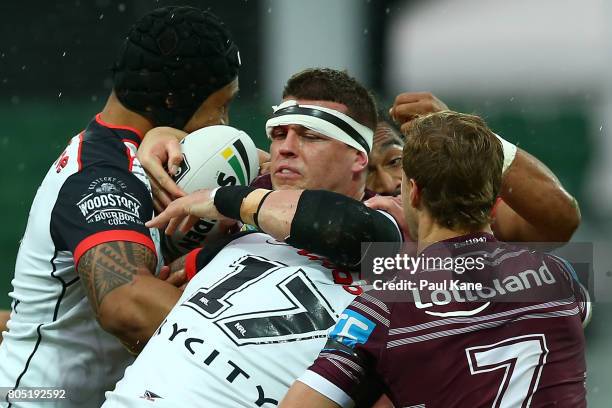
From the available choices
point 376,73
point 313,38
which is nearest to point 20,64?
point 313,38

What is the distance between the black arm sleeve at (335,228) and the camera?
11.1 ft

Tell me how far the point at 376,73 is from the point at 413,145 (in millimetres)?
9943

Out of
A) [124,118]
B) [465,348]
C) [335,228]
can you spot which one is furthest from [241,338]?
[124,118]

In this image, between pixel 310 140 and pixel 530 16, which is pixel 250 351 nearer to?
pixel 310 140

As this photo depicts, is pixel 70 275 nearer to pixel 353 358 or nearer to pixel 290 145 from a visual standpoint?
pixel 290 145

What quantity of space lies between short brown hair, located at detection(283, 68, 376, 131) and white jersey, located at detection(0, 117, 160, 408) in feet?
2.23

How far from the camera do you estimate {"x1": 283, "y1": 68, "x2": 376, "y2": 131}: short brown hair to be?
4043mm

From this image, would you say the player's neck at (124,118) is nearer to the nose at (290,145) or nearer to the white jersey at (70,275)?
the white jersey at (70,275)

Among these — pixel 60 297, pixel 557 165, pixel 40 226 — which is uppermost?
pixel 40 226

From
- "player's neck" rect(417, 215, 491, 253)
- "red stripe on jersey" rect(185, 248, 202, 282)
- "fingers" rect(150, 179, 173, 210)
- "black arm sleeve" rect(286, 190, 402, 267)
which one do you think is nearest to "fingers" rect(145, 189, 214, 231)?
"red stripe on jersey" rect(185, 248, 202, 282)

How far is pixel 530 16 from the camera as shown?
14633mm

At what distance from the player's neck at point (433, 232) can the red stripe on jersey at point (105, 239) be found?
1156 mm

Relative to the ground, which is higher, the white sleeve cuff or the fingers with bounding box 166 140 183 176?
the fingers with bounding box 166 140 183 176

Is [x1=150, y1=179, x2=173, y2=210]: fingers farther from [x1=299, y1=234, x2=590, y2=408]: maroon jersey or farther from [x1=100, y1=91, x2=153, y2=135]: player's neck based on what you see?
[x1=299, y1=234, x2=590, y2=408]: maroon jersey
